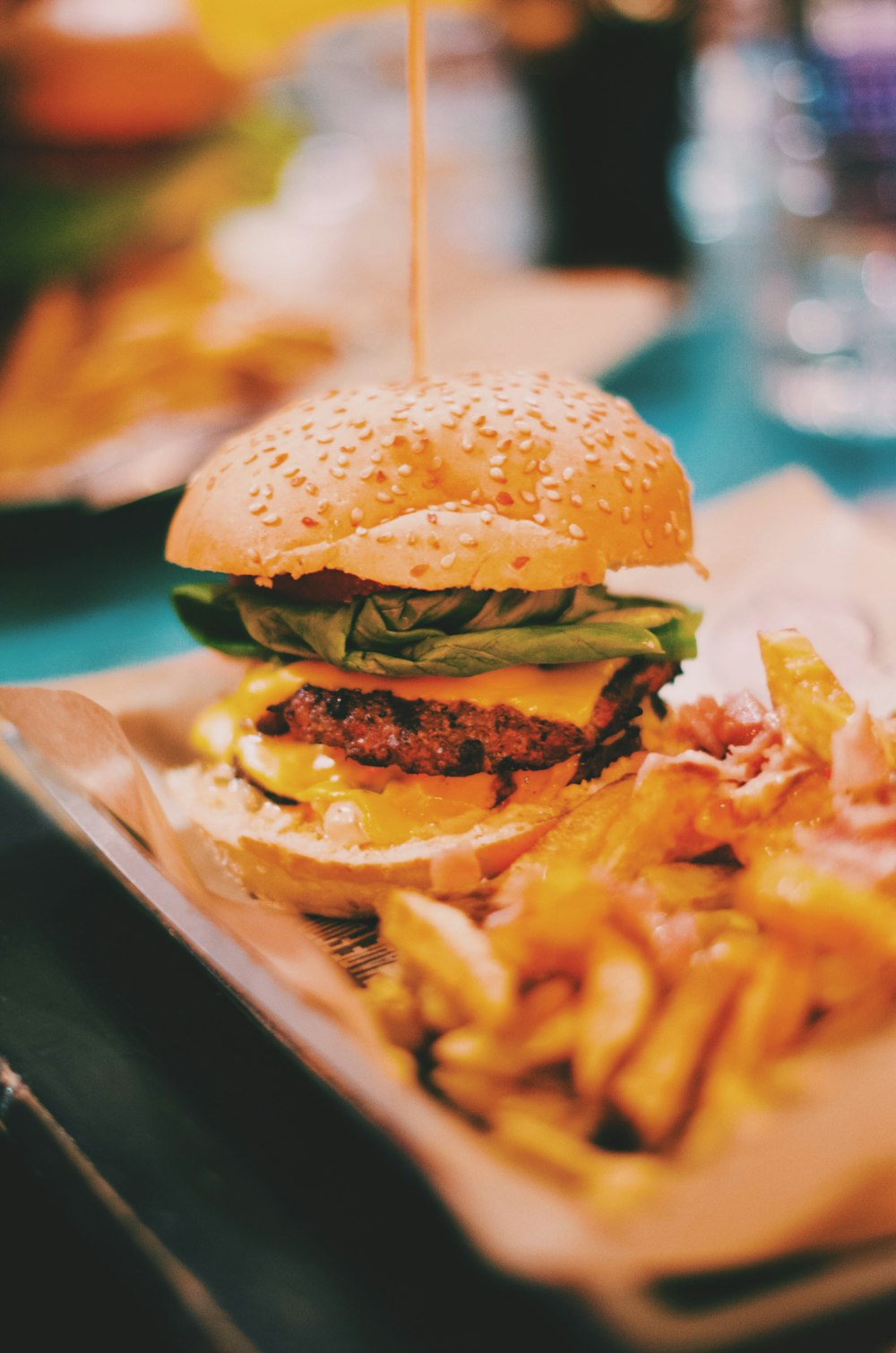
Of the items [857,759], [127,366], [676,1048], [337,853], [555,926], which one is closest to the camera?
[676,1048]

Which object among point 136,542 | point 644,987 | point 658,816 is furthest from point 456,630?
point 136,542

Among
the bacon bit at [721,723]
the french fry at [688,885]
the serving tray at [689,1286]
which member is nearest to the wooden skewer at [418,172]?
the bacon bit at [721,723]

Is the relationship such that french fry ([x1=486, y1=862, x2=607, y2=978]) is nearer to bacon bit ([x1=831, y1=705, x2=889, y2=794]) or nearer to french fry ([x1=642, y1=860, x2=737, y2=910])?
french fry ([x1=642, y1=860, x2=737, y2=910])

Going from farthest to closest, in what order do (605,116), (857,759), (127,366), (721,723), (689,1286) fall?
(605,116) < (127,366) < (721,723) < (857,759) < (689,1286)

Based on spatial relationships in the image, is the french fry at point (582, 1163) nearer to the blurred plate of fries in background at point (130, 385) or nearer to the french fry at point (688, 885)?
the french fry at point (688, 885)

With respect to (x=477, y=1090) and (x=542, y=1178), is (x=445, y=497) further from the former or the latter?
(x=542, y=1178)

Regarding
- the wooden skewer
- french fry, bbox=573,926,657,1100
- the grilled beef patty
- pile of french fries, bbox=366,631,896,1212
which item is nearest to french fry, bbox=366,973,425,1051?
pile of french fries, bbox=366,631,896,1212
